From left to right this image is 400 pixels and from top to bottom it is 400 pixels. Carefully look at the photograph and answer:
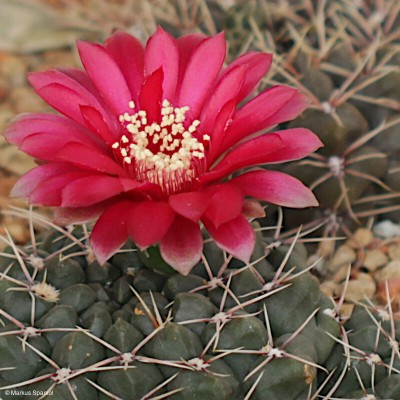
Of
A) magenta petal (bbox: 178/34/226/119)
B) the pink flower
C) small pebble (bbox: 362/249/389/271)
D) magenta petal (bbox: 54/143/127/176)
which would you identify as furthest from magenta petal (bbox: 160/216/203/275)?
small pebble (bbox: 362/249/389/271)

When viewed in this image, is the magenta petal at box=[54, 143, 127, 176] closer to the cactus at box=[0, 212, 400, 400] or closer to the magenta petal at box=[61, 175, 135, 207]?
the magenta petal at box=[61, 175, 135, 207]

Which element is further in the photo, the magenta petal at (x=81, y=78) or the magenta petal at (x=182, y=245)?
the magenta petal at (x=81, y=78)

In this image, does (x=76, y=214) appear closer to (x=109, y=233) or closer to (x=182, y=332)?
(x=109, y=233)

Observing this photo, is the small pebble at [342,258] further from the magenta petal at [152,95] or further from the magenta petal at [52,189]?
the magenta petal at [52,189]

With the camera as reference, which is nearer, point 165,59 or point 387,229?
point 165,59

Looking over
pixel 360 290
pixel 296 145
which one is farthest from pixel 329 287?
pixel 296 145

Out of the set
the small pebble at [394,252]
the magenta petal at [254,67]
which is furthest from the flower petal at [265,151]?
the small pebble at [394,252]
